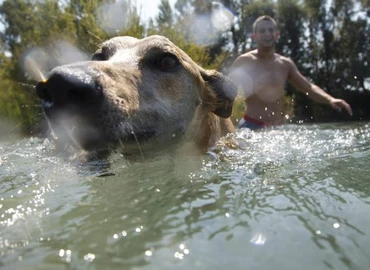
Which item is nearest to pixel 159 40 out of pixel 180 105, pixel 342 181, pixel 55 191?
pixel 180 105

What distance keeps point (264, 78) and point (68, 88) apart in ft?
18.2

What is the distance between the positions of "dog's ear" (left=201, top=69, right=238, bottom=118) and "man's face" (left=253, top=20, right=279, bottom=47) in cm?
325

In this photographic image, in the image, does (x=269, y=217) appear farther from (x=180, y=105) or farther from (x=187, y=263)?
(x=180, y=105)

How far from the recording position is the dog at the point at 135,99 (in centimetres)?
238

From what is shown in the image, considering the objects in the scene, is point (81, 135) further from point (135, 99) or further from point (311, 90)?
point (311, 90)

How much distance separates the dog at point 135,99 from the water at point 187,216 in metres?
0.34

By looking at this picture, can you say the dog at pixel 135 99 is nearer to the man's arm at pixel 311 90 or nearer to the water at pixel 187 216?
the water at pixel 187 216

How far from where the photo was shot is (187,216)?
2.09m

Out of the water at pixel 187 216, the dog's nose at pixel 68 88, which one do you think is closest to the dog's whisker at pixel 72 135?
the dog's nose at pixel 68 88

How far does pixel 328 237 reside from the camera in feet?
5.91

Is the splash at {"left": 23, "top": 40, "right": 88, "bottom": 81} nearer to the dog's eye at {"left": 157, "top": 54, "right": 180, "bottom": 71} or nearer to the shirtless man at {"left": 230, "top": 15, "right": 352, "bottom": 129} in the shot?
the shirtless man at {"left": 230, "top": 15, "right": 352, "bottom": 129}

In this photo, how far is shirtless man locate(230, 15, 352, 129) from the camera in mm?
7293

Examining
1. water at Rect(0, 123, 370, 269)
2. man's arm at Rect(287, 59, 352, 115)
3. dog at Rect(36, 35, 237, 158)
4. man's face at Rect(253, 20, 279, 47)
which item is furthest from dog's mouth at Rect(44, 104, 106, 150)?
man's face at Rect(253, 20, 279, 47)

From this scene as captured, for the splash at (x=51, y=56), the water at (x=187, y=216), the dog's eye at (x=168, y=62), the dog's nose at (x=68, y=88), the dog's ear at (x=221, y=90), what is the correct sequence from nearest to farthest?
the water at (x=187, y=216) < the dog's nose at (x=68, y=88) < the dog's eye at (x=168, y=62) < the dog's ear at (x=221, y=90) < the splash at (x=51, y=56)
